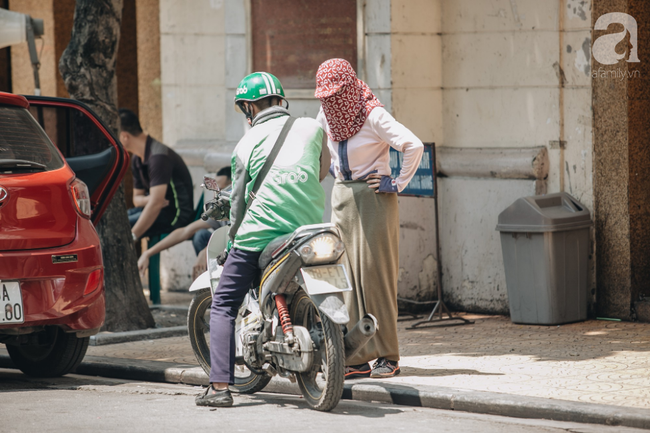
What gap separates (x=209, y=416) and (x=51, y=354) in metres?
1.87

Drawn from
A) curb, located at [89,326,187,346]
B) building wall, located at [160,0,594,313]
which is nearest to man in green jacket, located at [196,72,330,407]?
curb, located at [89,326,187,346]

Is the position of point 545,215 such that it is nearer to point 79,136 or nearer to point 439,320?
point 439,320

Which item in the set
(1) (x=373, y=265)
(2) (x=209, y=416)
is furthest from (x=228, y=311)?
(1) (x=373, y=265)

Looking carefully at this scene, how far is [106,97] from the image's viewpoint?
28.9 ft

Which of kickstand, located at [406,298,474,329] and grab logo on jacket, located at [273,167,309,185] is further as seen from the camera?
kickstand, located at [406,298,474,329]

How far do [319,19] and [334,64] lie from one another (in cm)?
339

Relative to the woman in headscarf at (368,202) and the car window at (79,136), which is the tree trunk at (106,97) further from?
the woman in headscarf at (368,202)

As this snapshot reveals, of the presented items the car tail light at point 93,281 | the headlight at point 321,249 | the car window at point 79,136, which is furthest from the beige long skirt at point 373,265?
the car window at point 79,136

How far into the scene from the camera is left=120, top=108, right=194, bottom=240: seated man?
9867mm

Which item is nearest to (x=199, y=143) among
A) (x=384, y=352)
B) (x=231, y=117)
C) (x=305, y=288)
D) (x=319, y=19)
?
(x=231, y=117)

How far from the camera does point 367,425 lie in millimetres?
5352

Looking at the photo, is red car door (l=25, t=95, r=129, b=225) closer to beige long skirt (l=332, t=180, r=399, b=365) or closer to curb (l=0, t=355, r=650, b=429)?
curb (l=0, t=355, r=650, b=429)

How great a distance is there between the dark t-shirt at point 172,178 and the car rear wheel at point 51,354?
2.99 meters

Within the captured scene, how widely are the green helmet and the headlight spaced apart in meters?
0.91
